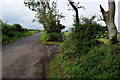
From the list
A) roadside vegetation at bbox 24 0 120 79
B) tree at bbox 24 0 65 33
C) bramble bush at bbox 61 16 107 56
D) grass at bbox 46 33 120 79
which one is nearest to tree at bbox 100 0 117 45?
roadside vegetation at bbox 24 0 120 79

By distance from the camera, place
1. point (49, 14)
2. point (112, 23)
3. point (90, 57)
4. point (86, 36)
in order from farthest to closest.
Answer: point (49, 14)
point (86, 36)
point (112, 23)
point (90, 57)

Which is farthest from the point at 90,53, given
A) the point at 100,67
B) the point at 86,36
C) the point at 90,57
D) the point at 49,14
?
→ the point at 49,14

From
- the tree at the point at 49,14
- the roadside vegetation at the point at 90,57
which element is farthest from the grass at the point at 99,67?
the tree at the point at 49,14

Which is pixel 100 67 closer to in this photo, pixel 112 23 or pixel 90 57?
pixel 90 57

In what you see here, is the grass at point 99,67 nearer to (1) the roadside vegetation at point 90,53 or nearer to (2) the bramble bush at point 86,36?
(1) the roadside vegetation at point 90,53

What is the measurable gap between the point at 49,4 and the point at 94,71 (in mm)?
16896

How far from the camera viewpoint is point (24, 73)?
5844 mm

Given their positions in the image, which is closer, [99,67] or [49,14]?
[99,67]

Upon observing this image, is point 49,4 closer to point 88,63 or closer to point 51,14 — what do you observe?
point 51,14

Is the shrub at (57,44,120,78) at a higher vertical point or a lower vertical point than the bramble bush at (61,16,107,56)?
lower

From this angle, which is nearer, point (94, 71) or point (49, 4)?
point (94, 71)

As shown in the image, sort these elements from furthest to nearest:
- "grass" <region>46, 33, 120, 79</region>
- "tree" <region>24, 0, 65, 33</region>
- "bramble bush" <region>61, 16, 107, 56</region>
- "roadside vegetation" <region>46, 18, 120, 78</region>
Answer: "tree" <region>24, 0, 65, 33</region>
"bramble bush" <region>61, 16, 107, 56</region>
"roadside vegetation" <region>46, 18, 120, 78</region>
"grass" <region>46, 33, 120, 79</region>

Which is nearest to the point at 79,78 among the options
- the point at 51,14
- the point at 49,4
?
the point at 51,14

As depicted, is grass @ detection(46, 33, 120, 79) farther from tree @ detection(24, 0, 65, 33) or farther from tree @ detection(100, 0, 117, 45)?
tree @ detection(24, 0, 65, 33)
